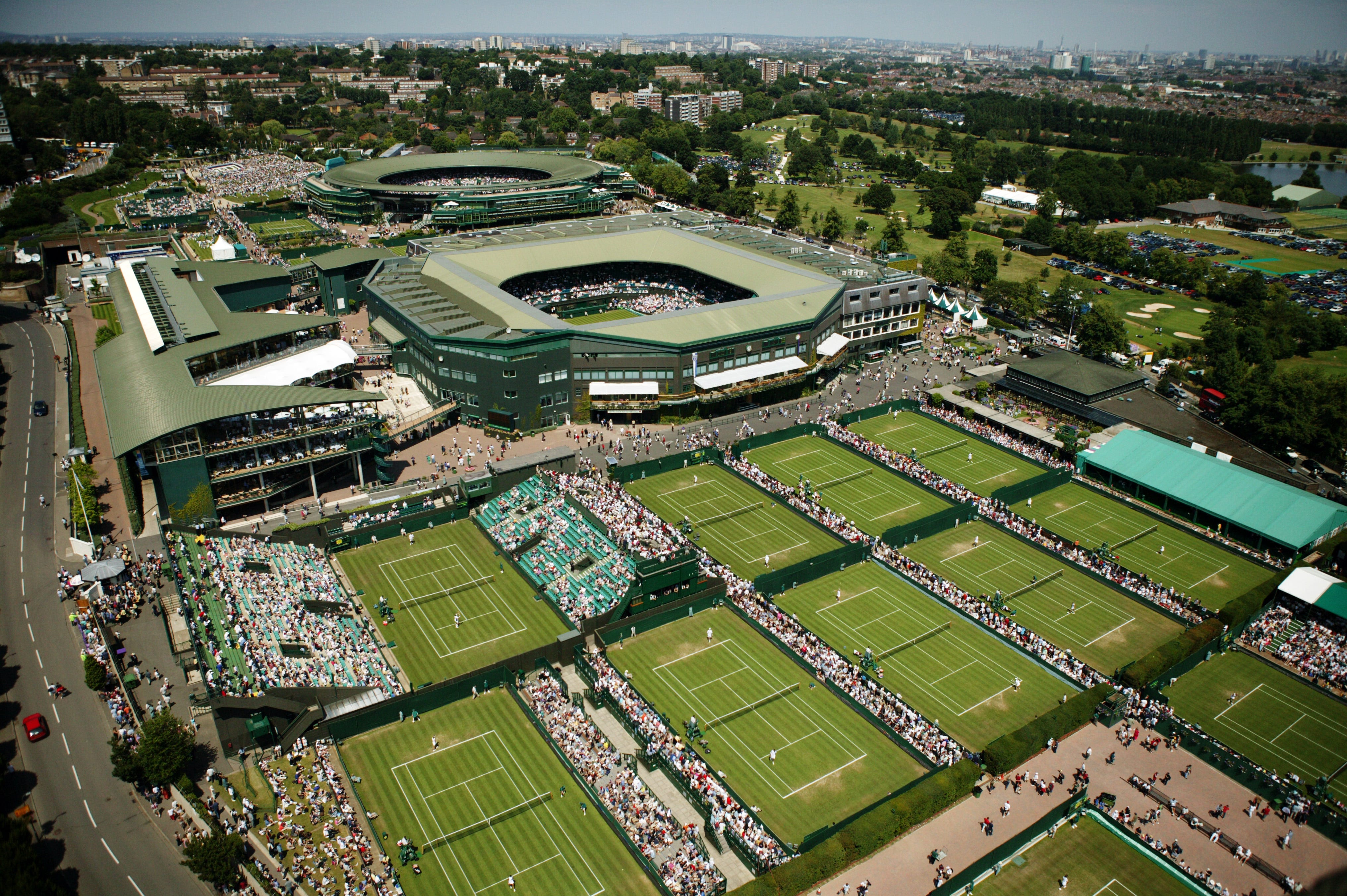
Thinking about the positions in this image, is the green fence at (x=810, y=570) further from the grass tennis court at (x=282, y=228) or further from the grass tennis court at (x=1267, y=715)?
the grass tennis court at (x=282, y=228)

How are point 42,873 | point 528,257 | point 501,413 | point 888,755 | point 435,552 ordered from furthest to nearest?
point 528,257
point 501,413
point 435,552
point 888,755
point 42,873

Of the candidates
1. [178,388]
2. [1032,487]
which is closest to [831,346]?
[1032,487]

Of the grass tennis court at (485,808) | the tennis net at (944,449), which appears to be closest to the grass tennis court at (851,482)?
the tennis net at (944,449)

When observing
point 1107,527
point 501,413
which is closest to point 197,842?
point 501,413

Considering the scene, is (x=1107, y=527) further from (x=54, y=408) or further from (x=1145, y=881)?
(x=54, y=408)

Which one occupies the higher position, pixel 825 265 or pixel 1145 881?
pixel 825 265

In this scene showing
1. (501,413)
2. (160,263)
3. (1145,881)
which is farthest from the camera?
(160,263)
